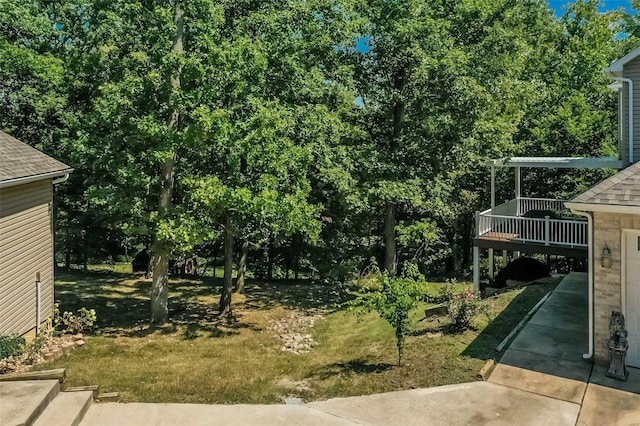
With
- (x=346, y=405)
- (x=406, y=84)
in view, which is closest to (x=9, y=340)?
(x=346, y=405)

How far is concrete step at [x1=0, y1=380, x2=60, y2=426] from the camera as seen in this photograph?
6301mm

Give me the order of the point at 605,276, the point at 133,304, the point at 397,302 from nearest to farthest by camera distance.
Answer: the point at 605,276 < the point at 397,302 < the point at 133,304

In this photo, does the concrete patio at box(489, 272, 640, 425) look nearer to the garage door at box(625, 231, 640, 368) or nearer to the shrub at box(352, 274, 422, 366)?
the garage door at box(625, 231, 640, 368)

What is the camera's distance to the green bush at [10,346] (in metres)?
9.20

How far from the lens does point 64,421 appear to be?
664 cm

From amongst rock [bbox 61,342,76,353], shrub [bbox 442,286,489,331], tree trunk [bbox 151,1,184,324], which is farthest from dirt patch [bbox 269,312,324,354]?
rock [bbox 61,342,76,353]

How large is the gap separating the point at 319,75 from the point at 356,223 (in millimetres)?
9059

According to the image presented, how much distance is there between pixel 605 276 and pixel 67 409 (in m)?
8.55

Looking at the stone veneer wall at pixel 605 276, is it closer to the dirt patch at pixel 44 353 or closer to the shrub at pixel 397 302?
the shrub at pixel 397 302

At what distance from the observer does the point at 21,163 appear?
35.8ft

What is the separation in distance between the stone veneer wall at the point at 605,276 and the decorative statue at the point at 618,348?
0.98 ft

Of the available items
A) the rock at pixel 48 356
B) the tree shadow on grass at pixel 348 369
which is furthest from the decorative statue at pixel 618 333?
the rock at pixel 48 356

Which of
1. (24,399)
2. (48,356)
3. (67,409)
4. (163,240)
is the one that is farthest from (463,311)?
(48,356)

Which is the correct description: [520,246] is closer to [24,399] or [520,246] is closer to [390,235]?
[390,235]
